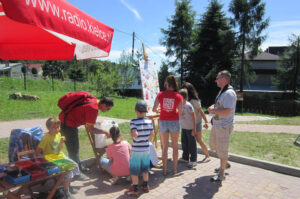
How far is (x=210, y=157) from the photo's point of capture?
5.43 meters

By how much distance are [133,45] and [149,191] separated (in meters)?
29.5

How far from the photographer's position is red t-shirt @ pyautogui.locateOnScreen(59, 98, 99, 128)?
3674mm

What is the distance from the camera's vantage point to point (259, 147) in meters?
6.45

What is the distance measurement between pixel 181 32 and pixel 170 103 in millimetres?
23146

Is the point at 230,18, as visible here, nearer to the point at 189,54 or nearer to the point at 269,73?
the point at 189,54

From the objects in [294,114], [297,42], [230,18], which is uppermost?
[230,18]

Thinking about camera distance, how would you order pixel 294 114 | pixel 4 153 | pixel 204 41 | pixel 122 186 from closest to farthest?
pixel 122 186, pixel 4 153, pixel 294 114, pixel 204 41

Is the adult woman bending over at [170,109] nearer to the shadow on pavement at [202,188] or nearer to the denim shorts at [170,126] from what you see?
the denim shorts at [170,126]

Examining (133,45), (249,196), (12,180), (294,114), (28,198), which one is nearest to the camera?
(12,180)

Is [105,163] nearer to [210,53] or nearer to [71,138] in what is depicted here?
[71,138]

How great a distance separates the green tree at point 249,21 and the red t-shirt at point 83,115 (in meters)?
21.5

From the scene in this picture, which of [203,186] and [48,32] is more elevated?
[48,32]

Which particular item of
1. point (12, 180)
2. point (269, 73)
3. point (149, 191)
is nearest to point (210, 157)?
point (149, 191)

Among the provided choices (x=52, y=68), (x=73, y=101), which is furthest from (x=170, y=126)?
(x=52, y=68)
